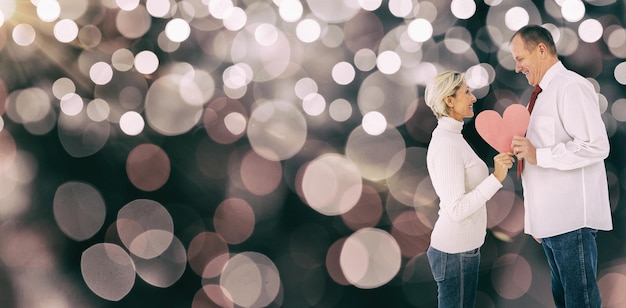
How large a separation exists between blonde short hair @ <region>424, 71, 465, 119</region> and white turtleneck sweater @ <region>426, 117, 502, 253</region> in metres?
0.04

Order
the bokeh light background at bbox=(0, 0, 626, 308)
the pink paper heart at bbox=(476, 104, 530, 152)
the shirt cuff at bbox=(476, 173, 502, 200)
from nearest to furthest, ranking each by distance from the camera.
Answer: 1. the shirt cuff at bbox=(476, 173, 502, 200)
2. the pink paper heart at bbox=(476, 104, 530, 152)
3. the bokeh light background at bbox=(0, 0, 626, 308)

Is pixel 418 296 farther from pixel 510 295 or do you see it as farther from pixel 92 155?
pixel 92 155

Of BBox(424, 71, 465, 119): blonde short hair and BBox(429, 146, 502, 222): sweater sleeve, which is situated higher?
BBox(424, 71, 465, 119): blonde short hair

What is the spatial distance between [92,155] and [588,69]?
2421 mm

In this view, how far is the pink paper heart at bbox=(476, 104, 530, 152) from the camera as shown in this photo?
1.87 metres

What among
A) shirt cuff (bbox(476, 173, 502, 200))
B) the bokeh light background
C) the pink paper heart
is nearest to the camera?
shirt cuff (bbox(476, 173, 502, 200))

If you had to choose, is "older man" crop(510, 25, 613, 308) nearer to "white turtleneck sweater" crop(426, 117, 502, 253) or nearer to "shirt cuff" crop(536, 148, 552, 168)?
"shirt cuff" crop(536, 148, 552, 168)

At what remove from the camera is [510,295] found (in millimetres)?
2648

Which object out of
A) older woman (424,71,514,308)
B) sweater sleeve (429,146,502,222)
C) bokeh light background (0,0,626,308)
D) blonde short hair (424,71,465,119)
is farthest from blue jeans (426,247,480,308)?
bokeh light background (0,0,626,308)

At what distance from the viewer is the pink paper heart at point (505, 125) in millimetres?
1869

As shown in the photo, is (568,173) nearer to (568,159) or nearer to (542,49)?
(568,159)

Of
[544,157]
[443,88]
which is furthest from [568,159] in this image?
[443,88]

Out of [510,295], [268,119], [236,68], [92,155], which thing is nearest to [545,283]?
[510,295]

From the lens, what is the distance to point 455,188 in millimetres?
1754
